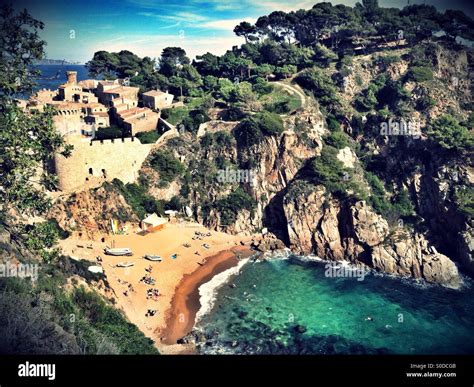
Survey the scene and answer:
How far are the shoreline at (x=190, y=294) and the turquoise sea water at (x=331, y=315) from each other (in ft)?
4.07

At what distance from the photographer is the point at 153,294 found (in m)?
32.2

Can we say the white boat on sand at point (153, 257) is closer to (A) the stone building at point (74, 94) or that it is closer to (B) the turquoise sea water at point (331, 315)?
(B) the turquoise sea water at point (331, 315)

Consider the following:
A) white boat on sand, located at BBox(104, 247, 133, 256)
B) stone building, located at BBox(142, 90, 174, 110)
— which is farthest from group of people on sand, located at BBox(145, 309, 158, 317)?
stone building, located at BBox(142, 90, 174, 110)

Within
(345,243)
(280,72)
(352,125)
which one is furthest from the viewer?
(280,72)

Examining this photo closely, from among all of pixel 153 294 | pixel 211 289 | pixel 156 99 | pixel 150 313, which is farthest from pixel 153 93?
pixel 150 313

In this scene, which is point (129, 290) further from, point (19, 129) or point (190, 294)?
point (19, 129)

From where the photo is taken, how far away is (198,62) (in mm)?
64188

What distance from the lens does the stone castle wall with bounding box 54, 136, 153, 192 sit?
119ft

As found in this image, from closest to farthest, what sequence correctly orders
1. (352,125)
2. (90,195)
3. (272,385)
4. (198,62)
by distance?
(272,385), (90,195), (352,125), (198,62)

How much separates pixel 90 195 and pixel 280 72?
3215 centimetres

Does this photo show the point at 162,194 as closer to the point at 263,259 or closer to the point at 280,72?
the point at 263,259

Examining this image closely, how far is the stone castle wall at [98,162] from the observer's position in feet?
119

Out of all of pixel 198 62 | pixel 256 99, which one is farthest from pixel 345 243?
pixel 198 62

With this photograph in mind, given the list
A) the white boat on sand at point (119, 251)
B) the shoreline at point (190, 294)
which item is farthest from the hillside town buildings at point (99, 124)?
the shoreline at point (190, 294)
